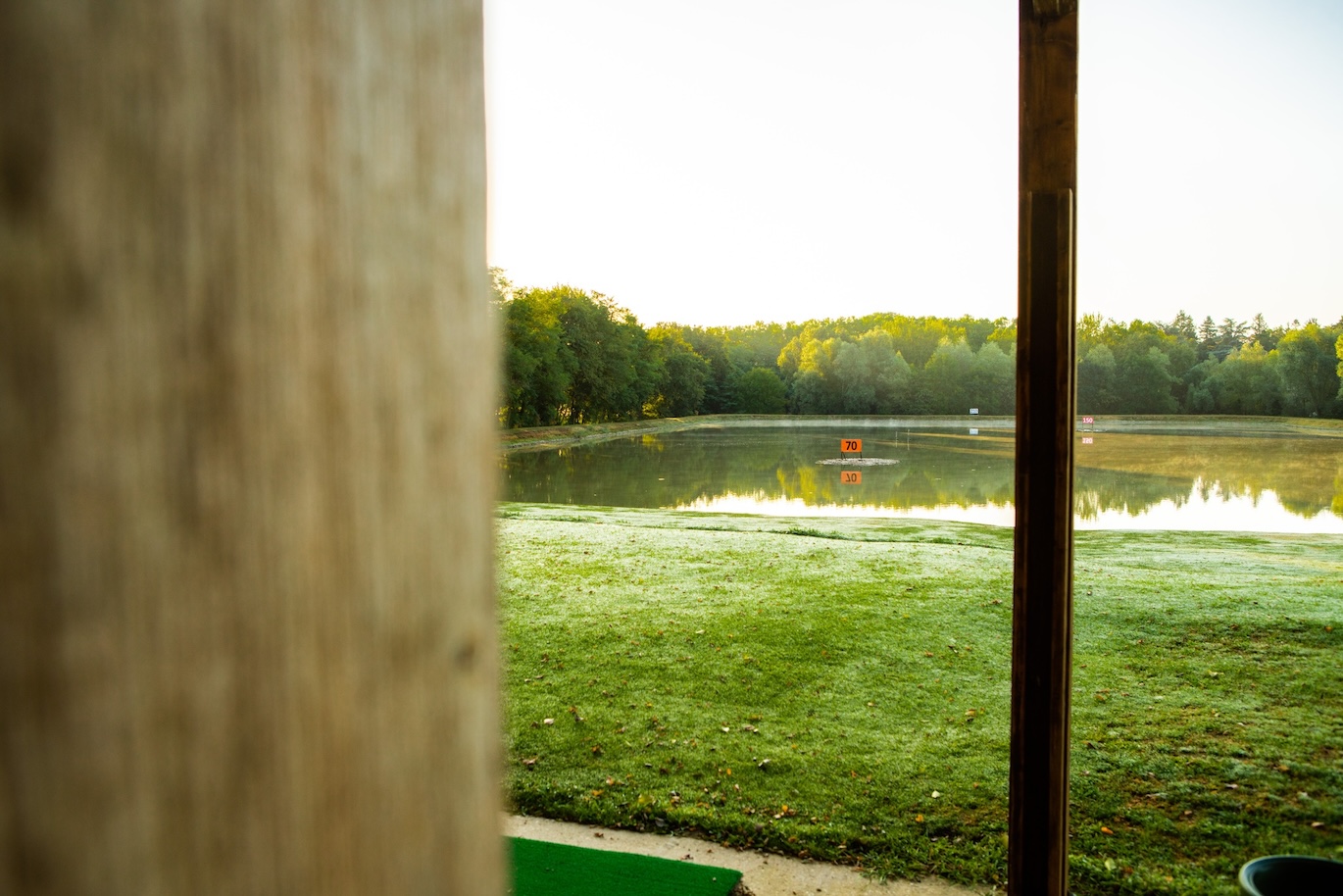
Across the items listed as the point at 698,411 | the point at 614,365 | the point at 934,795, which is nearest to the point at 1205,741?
the point at 934,795

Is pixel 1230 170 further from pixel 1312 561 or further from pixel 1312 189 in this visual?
pixel 1312 561

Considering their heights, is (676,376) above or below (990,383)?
above

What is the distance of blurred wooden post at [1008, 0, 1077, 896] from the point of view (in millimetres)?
1991

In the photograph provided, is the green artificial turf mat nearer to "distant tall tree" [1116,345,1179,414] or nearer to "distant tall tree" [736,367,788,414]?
"distant tall tree" [1116,345,1179,414]

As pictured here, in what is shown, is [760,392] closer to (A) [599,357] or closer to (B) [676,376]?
(B) [676,376]

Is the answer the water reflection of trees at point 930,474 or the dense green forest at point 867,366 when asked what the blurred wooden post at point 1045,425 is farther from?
the water reflection of trees at point 930,474

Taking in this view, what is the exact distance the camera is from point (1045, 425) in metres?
2.00

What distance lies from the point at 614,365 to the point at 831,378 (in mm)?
20056

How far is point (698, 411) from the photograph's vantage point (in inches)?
2211

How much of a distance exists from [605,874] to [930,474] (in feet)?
78.7

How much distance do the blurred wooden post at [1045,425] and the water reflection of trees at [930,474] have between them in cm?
1681

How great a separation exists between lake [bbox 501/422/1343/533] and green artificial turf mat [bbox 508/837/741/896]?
13.8m

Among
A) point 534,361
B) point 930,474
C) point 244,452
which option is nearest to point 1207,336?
point 930,474

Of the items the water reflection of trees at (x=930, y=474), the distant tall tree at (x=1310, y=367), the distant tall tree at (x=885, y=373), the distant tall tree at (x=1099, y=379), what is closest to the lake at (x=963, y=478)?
the water reflection of trees at (x=930, y=474)
